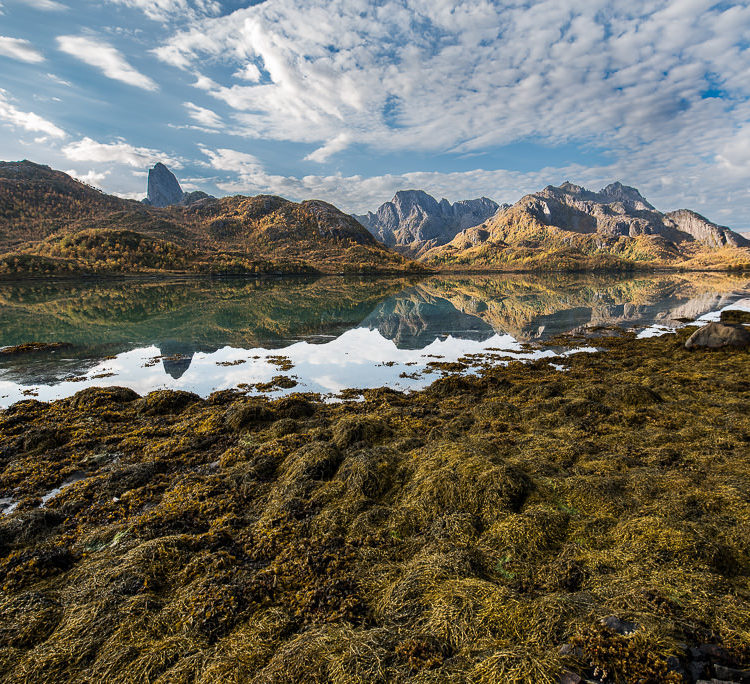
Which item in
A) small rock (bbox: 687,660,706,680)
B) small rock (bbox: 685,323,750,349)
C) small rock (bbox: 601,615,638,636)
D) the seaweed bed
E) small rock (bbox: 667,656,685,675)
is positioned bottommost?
the seaweed bed

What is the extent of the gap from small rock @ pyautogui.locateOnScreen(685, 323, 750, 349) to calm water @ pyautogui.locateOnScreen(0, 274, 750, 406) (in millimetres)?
8402

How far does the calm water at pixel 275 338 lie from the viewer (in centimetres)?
1964

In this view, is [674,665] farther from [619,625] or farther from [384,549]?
[384,549]

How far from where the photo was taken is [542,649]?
3.66 metres

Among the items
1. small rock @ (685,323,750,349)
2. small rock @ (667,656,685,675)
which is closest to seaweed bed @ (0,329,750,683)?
small rock @ (667,656,685,675)

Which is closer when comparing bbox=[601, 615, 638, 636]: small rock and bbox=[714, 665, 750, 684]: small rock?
bbox=[714, 665, 750, 684]: small rock

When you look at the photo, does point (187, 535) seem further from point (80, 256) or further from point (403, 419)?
point (80, 256)

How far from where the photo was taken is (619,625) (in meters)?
3.63

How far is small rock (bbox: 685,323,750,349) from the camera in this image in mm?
20688

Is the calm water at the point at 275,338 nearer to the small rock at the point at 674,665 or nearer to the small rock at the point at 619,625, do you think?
the small rock at the point at 619,625

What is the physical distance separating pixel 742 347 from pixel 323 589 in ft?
88.8

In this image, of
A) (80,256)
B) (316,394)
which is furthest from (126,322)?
(80,256)

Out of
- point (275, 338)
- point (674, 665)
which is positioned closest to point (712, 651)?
point (674, 665)

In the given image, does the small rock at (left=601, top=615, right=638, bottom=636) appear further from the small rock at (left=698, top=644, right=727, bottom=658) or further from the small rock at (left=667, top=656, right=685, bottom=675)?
the small rock at (left=698, top=644, right=727, bottom=658)
